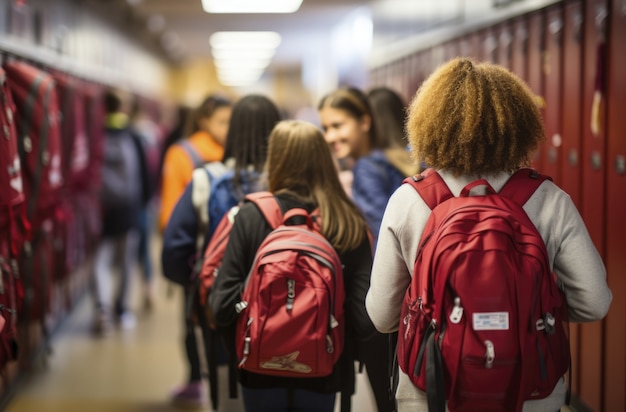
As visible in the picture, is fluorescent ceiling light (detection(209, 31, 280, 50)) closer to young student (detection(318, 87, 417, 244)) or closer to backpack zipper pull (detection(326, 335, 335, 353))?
young student (detection(318, 87, 417, 244))

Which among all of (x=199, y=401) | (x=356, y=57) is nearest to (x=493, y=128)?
(x=199, y=401)

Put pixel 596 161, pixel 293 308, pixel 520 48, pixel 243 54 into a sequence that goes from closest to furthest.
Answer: pixel 293 308, pixel 596 161, pixel 520 48, pixel 243 54

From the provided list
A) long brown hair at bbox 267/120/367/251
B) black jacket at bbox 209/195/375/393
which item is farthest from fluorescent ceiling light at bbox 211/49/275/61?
black jacket at bbox 209/195/375/393

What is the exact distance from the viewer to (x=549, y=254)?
2.25 m

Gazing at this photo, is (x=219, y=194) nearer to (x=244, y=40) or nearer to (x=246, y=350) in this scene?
(x=246, y=350)

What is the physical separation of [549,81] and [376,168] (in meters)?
1.58

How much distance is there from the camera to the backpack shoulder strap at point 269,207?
2.92m

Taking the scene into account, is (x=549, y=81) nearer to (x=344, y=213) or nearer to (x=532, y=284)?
(x=344, y=213)

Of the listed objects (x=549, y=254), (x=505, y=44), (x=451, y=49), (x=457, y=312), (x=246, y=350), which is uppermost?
(x=451, y=49)

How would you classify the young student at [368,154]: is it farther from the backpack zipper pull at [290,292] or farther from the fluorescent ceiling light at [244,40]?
the fluorescent ceiling light at [244,40]

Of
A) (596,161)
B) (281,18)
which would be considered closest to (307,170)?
(596,161)

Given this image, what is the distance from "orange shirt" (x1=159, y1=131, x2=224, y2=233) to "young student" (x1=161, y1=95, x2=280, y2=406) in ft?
3.64

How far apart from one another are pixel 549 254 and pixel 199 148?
115 inches

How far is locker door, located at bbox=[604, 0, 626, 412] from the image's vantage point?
12.9 ft
